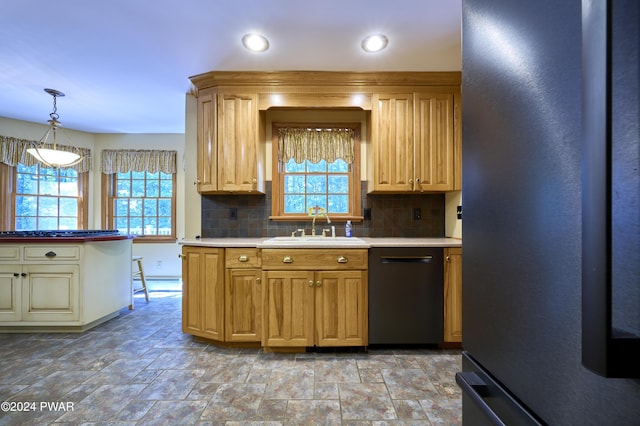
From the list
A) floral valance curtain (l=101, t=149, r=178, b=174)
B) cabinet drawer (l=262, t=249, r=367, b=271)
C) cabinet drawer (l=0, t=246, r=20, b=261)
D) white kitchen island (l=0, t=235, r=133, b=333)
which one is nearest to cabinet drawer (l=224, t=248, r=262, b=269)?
cabinet drawer (l=262, t=249, r=367, b=271)

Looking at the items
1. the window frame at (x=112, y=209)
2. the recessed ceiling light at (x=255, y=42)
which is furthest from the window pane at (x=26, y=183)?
the recessed ceiling light at (x=255, y=42)

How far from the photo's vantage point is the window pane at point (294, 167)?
3021 mm

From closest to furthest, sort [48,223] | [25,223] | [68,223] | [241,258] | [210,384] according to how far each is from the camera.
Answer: [210,384]
[241,258]
[25,223]
[48,223]
[68,223]

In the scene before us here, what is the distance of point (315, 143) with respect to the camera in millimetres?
2980

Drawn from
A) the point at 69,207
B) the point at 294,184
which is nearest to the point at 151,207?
the point at 69,207

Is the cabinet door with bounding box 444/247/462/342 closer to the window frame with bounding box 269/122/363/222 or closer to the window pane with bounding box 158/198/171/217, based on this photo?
the window frame with bounding box 269/122/363/222

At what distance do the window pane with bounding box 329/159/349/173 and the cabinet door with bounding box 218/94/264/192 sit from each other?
862 mm

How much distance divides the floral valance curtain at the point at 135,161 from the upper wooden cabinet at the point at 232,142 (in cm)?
273

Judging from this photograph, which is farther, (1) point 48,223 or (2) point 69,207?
(2) point 69,207

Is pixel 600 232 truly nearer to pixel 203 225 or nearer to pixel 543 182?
pixel 543 182

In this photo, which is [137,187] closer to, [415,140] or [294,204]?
[294,204]

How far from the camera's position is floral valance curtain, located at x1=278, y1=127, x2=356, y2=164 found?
2977 mm

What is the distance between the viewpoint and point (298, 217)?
294 cm

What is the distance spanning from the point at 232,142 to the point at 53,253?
2.09 metres
